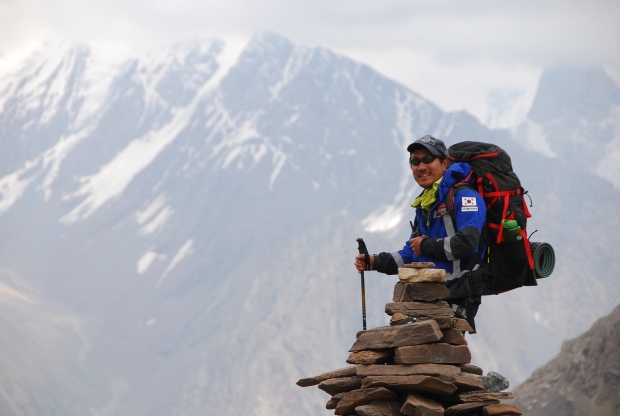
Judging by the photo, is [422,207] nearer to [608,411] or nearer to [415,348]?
[415,348]

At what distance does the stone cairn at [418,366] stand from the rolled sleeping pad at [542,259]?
1034 millimetres

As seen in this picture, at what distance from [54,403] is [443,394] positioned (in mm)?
172188

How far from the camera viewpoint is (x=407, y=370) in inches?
404

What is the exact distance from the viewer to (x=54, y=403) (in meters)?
174

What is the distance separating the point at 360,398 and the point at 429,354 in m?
0.84

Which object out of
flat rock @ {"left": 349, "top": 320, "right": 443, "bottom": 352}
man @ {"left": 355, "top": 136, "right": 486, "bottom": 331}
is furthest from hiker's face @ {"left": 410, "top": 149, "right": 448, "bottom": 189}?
flat rock @ {"left": 349, "top": 320, "right": 443, "bottom": 352}

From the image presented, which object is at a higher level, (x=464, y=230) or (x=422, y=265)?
(x=464, y=230)

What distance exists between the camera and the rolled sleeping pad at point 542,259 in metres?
10.9

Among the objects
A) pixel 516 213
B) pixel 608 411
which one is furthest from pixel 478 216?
pixel 608 411

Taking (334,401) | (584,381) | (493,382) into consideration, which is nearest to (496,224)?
(493,382)

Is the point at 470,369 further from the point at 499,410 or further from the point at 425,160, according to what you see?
the point at 425,160

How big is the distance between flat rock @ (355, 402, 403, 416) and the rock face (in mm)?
62369

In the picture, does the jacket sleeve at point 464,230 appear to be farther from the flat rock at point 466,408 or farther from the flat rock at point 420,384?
the flat rock at point 466,408

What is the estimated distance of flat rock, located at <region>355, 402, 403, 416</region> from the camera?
33.6 ft
